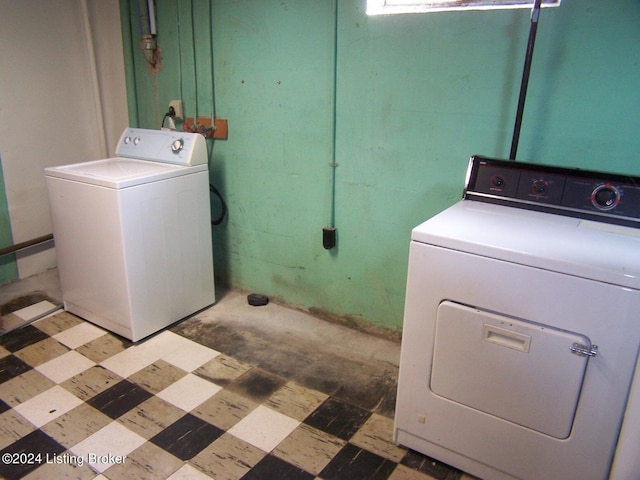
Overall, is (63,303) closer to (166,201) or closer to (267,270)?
(166,201)

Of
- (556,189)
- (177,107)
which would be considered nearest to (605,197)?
(556,189)

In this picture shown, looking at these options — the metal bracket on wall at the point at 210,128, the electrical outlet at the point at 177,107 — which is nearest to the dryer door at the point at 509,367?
the metal bracket on wall at the point at 210,128

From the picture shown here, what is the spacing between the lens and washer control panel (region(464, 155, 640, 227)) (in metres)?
1.53

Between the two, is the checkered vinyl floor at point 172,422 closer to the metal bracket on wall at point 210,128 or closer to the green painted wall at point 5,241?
the green painted wall at point 5,241

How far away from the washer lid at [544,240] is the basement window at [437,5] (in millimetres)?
791

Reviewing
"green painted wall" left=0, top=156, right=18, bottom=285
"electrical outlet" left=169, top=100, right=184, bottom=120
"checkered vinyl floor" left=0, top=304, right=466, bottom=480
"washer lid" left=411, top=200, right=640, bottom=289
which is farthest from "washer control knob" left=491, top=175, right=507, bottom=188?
"green painted wall" left=0, top=156, right=18, bottom=285

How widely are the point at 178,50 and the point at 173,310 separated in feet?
4.89

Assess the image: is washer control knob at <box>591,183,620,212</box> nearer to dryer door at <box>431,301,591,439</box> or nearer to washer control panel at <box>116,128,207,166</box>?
dryer door at <box>431,301,591,439</box>

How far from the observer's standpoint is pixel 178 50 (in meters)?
2.72

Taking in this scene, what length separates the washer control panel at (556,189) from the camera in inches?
60.3

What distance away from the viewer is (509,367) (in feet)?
4.47

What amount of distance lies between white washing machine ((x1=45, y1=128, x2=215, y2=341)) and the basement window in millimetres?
1081

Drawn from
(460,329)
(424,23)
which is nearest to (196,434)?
(460,329)

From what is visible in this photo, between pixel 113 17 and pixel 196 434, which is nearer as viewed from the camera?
pixel 196 434
